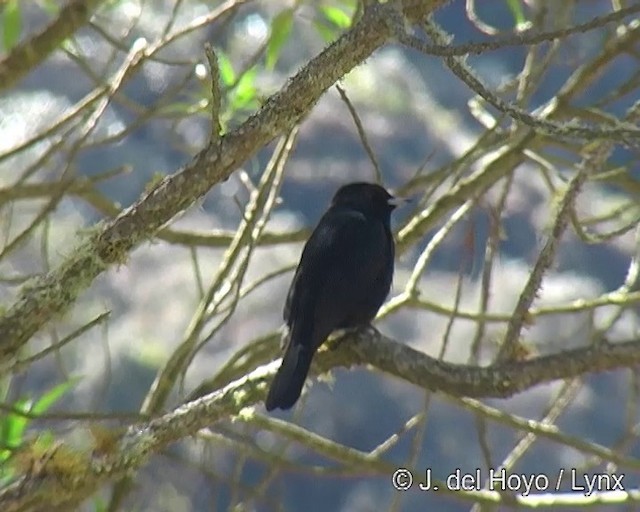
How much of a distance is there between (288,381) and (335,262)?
0.88 meters

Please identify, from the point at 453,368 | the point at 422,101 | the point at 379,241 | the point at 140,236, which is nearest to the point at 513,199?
the point at 422,101

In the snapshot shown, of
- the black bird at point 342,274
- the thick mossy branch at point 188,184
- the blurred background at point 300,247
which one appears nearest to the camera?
the thick mossy branch at point 188,184

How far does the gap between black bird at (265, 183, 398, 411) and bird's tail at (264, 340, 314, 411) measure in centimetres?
19

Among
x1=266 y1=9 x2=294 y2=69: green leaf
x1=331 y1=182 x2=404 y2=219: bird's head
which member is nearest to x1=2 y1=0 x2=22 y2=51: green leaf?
x1=266 y1=9 x2=294 y2=69: green leaf

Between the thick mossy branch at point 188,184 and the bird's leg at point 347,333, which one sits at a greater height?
the bird's leg at point 347,333

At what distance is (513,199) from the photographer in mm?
5383

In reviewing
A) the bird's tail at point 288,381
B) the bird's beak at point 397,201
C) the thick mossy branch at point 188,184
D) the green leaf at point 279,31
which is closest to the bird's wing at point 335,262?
the bird's beak at point 397,201

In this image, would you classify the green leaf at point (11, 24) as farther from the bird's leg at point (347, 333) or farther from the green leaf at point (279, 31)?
the bird's leg at point (347, 333)

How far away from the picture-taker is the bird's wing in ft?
10.6

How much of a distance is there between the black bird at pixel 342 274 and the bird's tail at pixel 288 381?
0.62 feet

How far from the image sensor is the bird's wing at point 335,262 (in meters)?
3.23

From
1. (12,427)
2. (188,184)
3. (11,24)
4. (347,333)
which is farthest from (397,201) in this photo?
(188,184)

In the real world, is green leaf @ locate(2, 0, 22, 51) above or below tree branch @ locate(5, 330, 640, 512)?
above

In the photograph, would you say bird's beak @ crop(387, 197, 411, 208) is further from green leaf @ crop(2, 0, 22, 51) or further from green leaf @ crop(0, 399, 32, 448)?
green leaf @ crop(0, 399, 32, 448)
